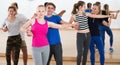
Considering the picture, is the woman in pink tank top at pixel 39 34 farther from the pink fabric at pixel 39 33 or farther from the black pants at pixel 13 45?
the black pants at pixel 13 45

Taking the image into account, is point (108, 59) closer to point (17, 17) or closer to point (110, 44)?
point (110, 44)

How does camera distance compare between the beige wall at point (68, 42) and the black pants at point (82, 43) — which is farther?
the beige wall at point (68, 42)

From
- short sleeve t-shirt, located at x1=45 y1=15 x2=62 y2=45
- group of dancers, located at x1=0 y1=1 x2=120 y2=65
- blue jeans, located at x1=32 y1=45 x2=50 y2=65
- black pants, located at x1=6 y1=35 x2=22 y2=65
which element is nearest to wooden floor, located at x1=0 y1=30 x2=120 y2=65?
group of dancers, located at x1=0 y1=1 x2=120 y2=65

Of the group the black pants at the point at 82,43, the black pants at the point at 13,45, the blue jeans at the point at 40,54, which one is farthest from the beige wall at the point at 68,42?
the blue jeans at the point at 40,54

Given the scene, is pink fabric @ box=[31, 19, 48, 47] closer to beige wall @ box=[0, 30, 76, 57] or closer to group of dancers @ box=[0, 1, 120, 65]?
group of dancers @ box=[0, 1, 120, 65]

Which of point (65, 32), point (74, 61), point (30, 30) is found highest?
point (30, 30)

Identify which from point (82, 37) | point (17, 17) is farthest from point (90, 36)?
point (17, 17)

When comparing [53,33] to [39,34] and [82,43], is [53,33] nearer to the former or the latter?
[39,34]

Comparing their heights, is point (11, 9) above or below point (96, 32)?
above

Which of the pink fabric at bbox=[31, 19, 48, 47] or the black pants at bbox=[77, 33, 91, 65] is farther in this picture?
the black pants at bbox=[77, 33, 91, 65]

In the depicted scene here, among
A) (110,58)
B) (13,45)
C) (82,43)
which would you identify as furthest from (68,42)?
(13,45)

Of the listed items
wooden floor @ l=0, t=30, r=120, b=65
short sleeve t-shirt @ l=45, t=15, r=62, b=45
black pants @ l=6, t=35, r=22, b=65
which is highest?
short sleeve t-shirt @ l=45, t=15, r=62, b=45

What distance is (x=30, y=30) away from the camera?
149 inches

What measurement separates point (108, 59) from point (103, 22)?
1.05m
